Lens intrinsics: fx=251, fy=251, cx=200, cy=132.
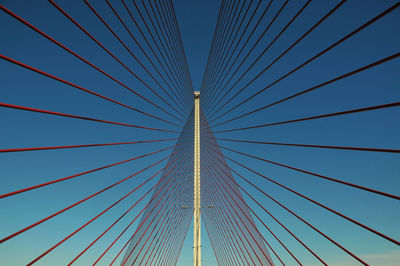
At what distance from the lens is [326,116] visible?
2182 millimetres

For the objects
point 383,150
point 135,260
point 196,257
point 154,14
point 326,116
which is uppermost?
point 154,14

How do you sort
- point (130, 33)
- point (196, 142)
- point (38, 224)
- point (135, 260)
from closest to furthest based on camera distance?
point (38, 224) → point (130, 33) → point (135, 260) → point (196, 142)

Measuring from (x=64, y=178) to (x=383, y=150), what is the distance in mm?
2400

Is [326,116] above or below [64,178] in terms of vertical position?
above

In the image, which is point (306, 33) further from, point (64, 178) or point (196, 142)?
point (196, 142)

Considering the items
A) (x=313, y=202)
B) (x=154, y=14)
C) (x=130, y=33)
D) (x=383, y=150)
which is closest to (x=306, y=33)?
(x=383, y=150)

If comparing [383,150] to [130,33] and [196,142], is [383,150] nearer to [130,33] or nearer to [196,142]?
[130,33]

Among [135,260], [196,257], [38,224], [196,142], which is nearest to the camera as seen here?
[38,224]

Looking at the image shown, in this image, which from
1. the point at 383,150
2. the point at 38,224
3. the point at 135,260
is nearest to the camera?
the point at 383,150

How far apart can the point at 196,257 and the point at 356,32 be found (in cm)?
566

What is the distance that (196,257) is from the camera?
595cm

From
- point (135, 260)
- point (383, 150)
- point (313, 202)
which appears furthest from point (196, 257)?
point (383, 150)

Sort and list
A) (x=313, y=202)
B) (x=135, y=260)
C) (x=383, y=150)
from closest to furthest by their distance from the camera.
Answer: (x=383, y=150), (x=313, y=202), (x=135, y=260)

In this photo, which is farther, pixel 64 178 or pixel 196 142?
pixel 196 142
